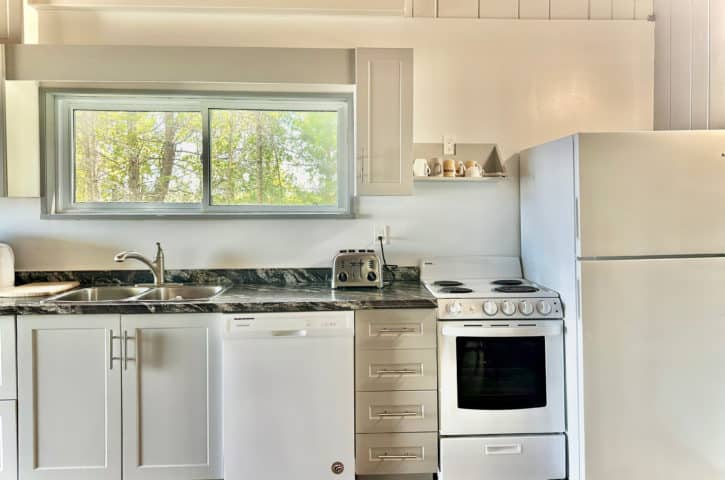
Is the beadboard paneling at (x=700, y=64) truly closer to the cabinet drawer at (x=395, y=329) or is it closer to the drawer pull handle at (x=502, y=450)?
the cabinet drawer at (x=395, y=329)

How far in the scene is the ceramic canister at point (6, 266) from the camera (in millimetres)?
2584

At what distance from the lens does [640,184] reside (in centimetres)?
211

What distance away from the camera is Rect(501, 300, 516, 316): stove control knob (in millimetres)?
2270

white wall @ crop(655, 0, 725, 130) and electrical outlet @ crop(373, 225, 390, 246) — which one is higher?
white wall @ crop(655, 0, 725, 130)

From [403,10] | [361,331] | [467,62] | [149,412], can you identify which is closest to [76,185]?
[149,412]

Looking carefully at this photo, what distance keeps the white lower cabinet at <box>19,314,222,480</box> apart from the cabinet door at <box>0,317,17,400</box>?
38 millimetres

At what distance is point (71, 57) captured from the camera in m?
2.45

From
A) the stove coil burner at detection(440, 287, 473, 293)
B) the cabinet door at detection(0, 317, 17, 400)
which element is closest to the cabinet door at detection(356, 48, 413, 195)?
the stove coil burner at detection(440, 287, 473, 293)

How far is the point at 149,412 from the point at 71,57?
69.9 inches

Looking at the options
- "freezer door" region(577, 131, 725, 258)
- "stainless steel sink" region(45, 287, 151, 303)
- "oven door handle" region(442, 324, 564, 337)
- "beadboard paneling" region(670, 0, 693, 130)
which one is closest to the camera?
"freezer door" region(577, 131, 725, 258)

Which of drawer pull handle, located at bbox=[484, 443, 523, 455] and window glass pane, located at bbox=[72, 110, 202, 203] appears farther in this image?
window glass pane, located at bbox=[72, 110, 202, 203]

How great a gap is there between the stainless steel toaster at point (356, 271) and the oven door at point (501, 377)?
0.51 m

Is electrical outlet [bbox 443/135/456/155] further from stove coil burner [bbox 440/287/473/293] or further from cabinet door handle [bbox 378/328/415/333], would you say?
cabinet door handle [bbox 378/328/415/333]

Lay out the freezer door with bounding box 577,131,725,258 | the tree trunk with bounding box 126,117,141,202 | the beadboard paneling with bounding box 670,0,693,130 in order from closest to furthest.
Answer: the freezer door with bounding box 577,131,725,258 → the beadboard paneling with bounding box 670,0,693,130 → the tree trunk with bounding box 126,117,141,202
